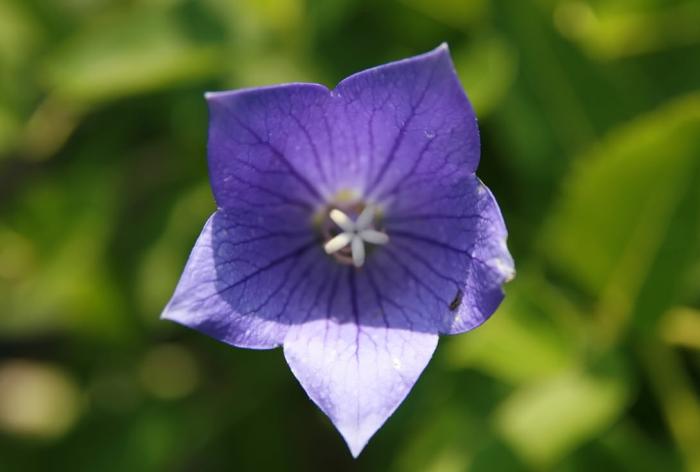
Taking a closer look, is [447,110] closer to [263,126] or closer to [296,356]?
[263,126]

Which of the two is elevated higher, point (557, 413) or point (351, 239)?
point (351, 239)

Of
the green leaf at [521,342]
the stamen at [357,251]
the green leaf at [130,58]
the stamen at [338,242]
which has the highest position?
the green leaf at [130,58]

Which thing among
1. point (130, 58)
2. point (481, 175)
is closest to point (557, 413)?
point (481, 175)

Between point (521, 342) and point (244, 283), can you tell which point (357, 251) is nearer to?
point (244, 283)

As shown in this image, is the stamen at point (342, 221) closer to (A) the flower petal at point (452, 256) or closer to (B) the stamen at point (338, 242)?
(B) the stamen at point (338, 242)

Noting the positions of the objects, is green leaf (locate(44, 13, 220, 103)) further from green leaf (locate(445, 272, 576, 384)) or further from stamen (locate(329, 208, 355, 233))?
green leaf (locate(445, 272, 576, 384))

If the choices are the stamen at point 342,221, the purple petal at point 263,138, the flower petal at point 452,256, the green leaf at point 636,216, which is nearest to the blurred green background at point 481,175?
the green leaf at point 636,216

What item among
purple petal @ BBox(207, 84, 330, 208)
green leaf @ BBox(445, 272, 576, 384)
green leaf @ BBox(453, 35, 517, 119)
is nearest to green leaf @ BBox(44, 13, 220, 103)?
green leaf @ BBox(453, 35, 517, 119)
